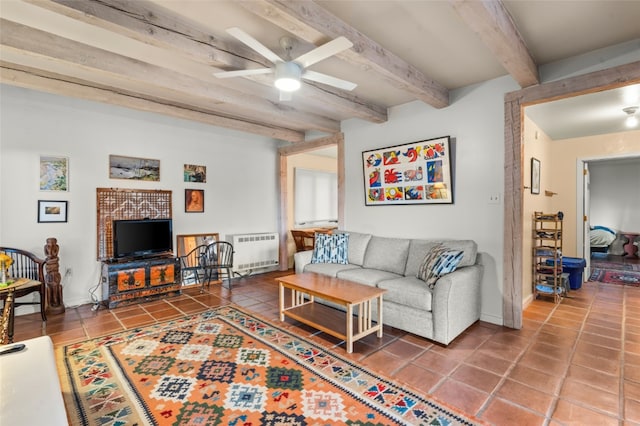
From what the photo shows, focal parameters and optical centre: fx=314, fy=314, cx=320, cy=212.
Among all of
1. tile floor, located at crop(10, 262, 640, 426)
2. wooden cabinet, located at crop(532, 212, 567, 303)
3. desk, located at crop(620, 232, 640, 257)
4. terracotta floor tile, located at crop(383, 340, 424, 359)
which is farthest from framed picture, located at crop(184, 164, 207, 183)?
desk, located at crop(620, 232, 640, 257)

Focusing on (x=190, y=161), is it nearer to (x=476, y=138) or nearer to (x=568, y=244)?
(x=476, y=138)

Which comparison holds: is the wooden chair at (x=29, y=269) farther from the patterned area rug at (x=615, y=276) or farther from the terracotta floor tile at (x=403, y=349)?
the patterned area rug at (x=615, y=276)

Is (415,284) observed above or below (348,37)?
below

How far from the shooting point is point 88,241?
3994 millimetres

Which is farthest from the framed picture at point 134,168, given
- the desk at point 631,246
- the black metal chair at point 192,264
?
the desk at point 631,246

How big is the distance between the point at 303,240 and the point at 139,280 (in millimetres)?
2820

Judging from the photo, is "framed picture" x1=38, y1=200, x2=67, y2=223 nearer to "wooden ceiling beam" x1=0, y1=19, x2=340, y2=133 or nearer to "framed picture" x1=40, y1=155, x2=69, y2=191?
"framed picture" x1=40, y1=155, x2=69, y2=191

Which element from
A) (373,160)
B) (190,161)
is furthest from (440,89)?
(190,161)

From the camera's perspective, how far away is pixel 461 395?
A: 79.9 inches

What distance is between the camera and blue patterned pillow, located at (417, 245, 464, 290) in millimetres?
2922

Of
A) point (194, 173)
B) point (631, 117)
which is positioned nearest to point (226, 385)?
point (194, 173)

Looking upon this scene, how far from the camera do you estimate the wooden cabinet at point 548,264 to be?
4.02m

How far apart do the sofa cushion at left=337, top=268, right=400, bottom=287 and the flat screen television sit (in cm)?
252

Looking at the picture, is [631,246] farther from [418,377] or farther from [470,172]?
[418,377]
